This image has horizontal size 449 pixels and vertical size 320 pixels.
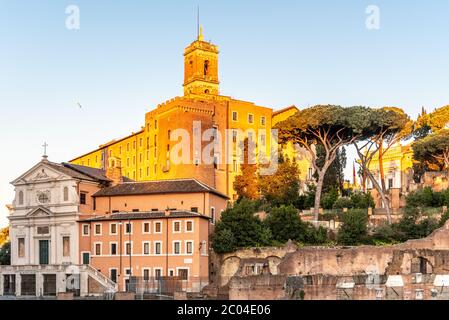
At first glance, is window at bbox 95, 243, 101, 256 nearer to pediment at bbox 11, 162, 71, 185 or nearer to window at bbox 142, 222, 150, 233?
window at bbox 142, 222, 150, 233

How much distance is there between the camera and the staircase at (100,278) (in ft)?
163

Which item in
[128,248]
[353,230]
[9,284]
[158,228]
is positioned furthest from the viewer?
[9,284]

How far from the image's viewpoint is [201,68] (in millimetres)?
86125

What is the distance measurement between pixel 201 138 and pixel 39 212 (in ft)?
67.2

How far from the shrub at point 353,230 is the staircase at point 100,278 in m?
15.9

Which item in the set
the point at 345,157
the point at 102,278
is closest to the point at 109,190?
the point at 102,278

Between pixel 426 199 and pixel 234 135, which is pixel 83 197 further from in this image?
pixel 426 199

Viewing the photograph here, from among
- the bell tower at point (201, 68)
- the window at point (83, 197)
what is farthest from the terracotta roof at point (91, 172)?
the bell tower at point (201, 68)

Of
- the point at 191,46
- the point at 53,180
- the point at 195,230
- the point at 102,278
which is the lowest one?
the point at 102,278

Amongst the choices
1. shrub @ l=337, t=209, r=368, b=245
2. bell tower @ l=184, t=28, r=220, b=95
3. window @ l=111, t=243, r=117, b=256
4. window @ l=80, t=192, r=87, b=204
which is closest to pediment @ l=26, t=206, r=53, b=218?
window @ l=80, t=192, r=87, b=204

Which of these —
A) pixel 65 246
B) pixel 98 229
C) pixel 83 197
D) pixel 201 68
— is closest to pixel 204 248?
pixel 98 229

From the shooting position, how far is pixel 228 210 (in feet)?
173
